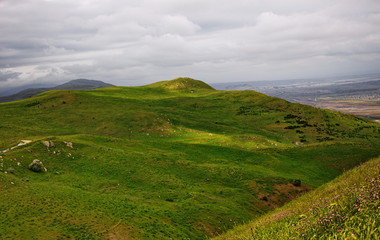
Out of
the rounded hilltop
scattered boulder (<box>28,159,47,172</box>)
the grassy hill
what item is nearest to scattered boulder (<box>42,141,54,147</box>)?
the grassy hill

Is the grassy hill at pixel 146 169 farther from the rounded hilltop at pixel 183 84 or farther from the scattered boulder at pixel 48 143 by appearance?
the rounded hilltop at pixel 183 84

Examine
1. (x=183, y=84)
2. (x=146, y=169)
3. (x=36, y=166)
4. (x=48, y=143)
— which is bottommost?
(x=146, y=169)

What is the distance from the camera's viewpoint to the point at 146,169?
134ft

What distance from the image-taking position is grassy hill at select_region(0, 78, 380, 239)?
24.1 meters

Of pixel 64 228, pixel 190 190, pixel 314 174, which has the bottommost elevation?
pixel 314 174

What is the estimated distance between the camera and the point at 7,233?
1962 centimetres

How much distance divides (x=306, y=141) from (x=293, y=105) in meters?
43.6

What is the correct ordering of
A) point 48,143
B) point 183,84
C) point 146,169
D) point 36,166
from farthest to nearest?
point 183,84 → point 48,143 → point 146,169 → point 36,166

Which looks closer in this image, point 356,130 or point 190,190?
point 190,190

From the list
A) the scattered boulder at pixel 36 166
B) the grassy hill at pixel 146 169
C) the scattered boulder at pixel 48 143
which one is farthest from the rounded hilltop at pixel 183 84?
the scattered boulder at pixel 36 166

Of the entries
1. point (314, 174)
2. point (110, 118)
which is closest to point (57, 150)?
point (110, 118)

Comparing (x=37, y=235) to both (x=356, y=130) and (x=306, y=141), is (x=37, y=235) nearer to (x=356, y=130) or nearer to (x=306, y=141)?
(x=306, y=141)

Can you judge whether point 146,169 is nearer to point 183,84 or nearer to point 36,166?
point 36,166

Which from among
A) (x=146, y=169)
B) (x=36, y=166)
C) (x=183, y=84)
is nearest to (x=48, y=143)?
(x=36, y=166)
